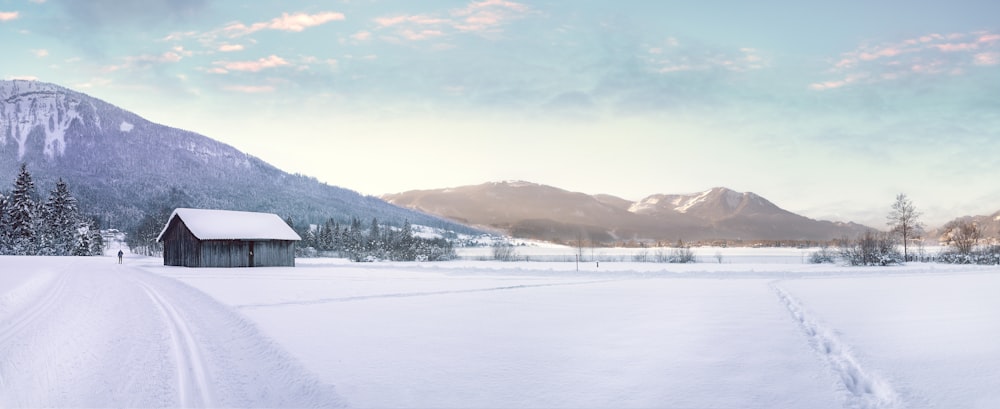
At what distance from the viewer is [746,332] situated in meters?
12.3

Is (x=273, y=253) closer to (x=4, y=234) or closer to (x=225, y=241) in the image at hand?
(x=225, y=241)

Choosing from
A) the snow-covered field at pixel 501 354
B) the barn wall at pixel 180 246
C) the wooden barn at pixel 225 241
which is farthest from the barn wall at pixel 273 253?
the snow-covered field at pixel 501 354

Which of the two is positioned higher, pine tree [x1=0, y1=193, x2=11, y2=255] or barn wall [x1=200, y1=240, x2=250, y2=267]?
pine tree [x1=0, y1=193, x2=11, y2=255]

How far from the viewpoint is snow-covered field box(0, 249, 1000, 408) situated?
7.27 meters

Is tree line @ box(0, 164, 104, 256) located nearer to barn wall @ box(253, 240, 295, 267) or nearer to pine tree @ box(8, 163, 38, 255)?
pine tree @ box(8, 163, 38, 255)

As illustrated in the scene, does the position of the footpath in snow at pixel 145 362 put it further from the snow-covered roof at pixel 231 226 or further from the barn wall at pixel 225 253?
the snow-covered roof at pixel 231 226

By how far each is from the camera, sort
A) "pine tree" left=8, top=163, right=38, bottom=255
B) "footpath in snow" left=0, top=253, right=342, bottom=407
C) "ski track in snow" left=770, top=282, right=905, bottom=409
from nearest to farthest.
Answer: "ski track in snow" left=770, top=282, right=905, bottom=409, "footpath in snow" left=0, top=253, right=342, bottom=407, "pine tree" left=8, top=163, right=38, bottom=255

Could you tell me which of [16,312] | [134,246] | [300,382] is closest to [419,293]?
[16,312]

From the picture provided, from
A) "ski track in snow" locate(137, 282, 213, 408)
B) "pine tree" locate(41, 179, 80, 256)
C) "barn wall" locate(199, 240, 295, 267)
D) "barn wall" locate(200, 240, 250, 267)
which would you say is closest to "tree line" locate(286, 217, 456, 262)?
"barn wall" locate(199, 240, 295, 267)

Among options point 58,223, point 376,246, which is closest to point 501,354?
point 58,223

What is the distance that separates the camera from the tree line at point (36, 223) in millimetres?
70000

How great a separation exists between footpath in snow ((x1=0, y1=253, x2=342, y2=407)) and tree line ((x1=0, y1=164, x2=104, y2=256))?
221 feet

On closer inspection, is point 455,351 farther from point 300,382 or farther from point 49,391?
point 49,391

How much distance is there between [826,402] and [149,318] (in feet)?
46.6
